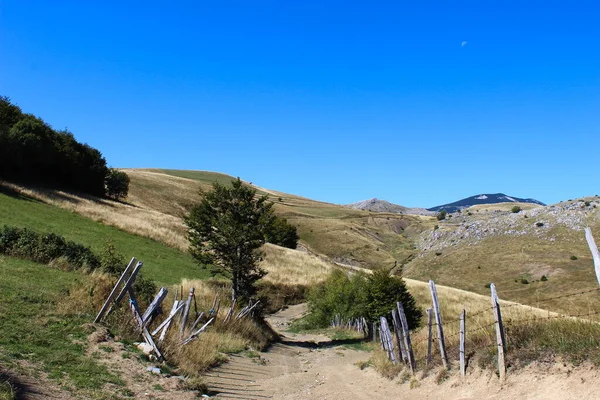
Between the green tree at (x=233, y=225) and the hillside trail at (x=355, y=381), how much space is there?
18.3ft

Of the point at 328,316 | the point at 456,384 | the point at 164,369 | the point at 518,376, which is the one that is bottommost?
the point at 328,316

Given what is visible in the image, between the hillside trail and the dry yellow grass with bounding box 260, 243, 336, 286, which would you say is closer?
the hillside trail

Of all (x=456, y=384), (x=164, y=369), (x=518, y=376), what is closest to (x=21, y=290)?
(x=164, y=369)

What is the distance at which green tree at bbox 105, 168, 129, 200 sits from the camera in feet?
229

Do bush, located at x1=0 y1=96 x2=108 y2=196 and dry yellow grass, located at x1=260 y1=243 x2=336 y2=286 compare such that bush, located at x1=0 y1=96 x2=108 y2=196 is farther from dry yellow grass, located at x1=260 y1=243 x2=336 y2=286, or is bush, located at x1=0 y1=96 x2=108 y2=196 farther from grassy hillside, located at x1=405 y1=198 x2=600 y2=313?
grassy hillside, located at x1=405 y1=198 x2=600 y2=313

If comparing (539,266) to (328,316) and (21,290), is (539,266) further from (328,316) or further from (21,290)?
(21,290)

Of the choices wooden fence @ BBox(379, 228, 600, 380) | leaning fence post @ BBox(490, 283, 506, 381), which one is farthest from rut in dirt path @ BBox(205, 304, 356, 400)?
leaning fence post @ BBox(490, 283, 506, 381)

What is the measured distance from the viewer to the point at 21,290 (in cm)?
1402

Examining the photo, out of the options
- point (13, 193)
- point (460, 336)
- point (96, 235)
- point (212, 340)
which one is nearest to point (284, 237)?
point (96, 235)

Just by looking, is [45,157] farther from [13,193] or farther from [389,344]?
[389,344]

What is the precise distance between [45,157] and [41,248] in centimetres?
3624

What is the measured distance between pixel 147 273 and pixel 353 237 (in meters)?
84.7

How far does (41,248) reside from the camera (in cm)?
2108

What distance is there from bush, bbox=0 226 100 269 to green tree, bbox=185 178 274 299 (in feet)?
20.2
